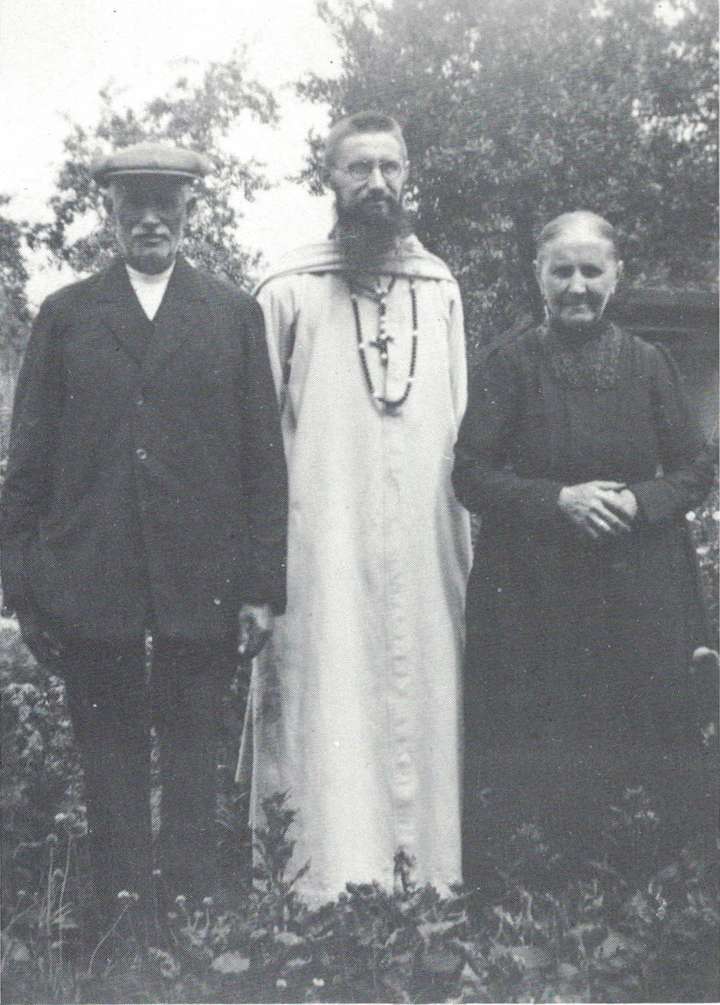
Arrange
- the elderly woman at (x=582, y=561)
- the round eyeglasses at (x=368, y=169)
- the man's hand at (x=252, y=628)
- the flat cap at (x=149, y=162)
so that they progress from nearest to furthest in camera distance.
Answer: the flat cap at (x=149, y=162)
the man's hand at (x=252, y=628)
the elderly woman at (x=582, y=561)
the round eyeglasses at (x=368, y=169)

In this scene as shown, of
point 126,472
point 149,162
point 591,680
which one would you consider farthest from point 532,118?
point 126,472

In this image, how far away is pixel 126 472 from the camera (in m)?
2.85

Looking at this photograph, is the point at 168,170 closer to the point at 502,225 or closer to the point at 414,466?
the point at 414,466

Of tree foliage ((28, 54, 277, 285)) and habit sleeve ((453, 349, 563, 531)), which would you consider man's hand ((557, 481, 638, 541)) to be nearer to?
habit sleeve ((453, 349, 563, 531))

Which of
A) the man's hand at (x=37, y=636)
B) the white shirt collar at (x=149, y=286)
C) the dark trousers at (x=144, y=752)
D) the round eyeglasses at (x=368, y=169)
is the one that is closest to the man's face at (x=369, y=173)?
the round eyeglasses at (x=368, y=169)

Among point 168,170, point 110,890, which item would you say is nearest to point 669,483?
point 168,170

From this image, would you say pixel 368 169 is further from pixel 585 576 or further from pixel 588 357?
pixel 585 576

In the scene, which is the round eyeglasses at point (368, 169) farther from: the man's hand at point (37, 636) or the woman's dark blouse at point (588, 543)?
the man's hand at point (37, 636)

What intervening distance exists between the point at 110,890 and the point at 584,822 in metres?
1.30

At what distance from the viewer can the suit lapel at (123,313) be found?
288cm

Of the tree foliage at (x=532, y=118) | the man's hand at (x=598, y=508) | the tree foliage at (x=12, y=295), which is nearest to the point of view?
the man's hand at (x=598, y=508)

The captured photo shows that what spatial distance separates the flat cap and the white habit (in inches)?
23.6

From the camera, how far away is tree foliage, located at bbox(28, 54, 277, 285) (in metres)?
3.53

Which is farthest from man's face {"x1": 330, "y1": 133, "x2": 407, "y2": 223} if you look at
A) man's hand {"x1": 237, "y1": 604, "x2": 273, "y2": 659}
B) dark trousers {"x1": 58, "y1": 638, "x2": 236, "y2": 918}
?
dark trousers {"x1": 58, "y1": 638, "x2": 236, "y2": 918}
